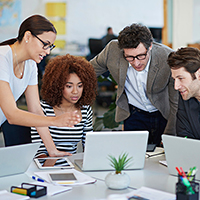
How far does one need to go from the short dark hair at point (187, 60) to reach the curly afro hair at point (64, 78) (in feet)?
2.08

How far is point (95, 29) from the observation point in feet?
22.7

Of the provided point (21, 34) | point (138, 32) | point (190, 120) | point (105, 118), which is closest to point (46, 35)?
point (21, 34)

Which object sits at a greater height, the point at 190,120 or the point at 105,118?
the point at 190,120

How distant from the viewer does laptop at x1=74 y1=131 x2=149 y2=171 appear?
156 cm

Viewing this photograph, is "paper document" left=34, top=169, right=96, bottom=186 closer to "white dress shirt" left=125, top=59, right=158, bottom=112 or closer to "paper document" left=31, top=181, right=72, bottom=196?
"paper document" left=31, top=181, right=72, bottom=196

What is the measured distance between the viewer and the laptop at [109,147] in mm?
1557

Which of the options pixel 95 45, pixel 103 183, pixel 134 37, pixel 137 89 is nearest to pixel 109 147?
pixel 103 183

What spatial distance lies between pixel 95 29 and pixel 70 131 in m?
5.00

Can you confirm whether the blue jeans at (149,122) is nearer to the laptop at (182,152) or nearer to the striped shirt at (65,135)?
the striped shirt at (65,135)

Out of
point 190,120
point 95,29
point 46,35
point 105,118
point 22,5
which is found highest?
point 22,5

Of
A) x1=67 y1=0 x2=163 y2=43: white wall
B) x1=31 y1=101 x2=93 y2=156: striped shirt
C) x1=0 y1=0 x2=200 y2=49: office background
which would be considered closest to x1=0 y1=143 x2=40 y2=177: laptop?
x1=31 y1=101 x2=93 y2=156: striped shirt

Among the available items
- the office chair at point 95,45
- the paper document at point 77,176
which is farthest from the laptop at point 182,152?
the office chair at point 95,45

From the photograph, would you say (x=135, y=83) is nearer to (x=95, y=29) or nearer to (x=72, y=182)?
(x=72, y=182)

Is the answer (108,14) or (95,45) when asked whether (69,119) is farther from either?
(108,14)
